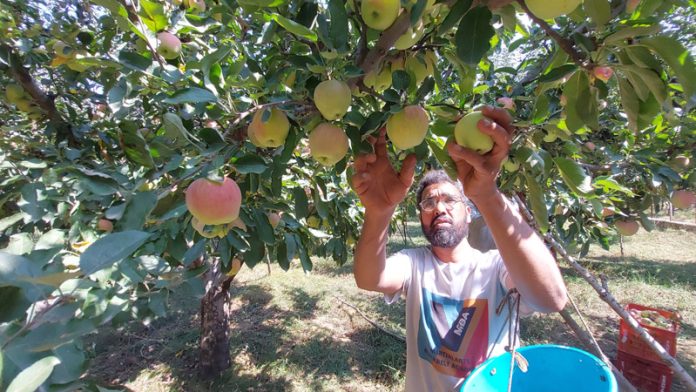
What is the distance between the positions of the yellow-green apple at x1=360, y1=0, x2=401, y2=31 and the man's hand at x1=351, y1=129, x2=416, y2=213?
428mm

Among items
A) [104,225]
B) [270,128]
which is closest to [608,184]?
[270,128]

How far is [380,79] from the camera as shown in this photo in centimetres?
105

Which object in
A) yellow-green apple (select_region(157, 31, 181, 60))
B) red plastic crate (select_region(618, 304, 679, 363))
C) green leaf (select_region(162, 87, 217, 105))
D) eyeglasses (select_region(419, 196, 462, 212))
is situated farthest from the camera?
red plastic crate (select_region(618, 304, 679, 363))

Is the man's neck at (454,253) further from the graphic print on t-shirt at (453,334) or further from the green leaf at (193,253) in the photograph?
the green leaf at (193,253)

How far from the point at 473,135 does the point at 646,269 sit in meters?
7.79

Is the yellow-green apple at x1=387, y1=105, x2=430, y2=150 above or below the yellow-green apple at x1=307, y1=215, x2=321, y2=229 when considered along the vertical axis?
above

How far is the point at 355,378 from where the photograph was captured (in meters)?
3.57

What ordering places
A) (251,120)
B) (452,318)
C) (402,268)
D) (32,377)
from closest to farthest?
(32,377) → (251,120) → (452,318) → (402,268)

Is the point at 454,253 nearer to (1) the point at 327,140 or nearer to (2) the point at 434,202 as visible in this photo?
(2) the point at 434,202

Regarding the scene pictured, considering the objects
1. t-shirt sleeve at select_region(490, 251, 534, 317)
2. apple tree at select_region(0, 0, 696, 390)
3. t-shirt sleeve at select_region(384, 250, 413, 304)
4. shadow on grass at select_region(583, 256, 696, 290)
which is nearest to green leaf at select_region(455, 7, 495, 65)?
apple tree at select_region(0, 0, 696, 390)

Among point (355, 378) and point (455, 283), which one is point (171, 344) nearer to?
point (355, 378)

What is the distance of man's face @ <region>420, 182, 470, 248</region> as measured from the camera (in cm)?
202

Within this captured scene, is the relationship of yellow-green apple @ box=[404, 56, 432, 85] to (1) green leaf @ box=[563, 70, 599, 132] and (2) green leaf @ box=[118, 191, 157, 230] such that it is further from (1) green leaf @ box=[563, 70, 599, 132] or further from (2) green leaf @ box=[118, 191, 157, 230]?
(2) green leaf @ box=[118, 191, 157, 230]

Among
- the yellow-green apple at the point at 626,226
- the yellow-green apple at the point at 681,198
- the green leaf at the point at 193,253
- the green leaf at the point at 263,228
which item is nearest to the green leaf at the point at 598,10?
the green leaf at the point at 263,228
